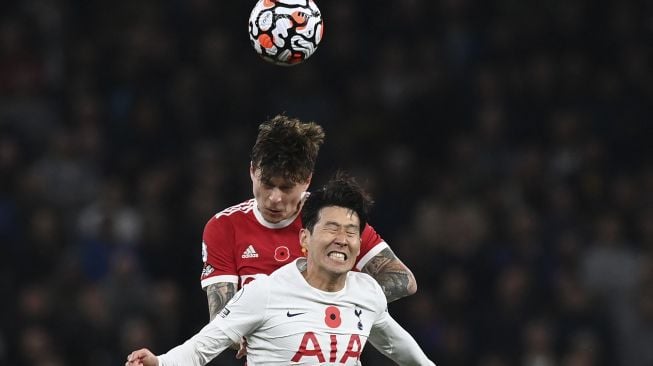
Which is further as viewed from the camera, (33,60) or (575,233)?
(33,60)

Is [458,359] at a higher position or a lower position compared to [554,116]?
lower

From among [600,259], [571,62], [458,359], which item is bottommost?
[458,359]

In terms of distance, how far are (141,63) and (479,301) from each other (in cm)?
383

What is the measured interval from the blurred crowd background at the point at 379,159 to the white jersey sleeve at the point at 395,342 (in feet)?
13.9

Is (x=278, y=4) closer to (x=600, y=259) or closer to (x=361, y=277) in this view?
(x=361, y=277)

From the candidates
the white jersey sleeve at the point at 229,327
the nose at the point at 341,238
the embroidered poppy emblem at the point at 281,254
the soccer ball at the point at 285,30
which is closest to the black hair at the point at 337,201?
the nose at the point at 341,238

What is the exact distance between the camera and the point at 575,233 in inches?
444

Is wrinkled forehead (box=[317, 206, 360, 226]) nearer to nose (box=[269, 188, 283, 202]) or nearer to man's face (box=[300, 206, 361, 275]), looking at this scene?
man's face (box=[300, 206, 361, 275])

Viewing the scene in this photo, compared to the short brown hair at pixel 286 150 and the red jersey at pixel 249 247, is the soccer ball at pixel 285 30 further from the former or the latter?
the red jersey at pixel 249 247

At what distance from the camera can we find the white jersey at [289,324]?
5.56m

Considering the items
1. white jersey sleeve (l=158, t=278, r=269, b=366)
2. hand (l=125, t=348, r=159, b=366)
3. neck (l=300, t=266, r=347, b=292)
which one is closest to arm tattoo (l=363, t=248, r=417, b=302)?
neck (l=300, t=266, r=347, b=292)

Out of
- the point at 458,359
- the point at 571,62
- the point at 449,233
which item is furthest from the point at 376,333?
the point at 571,62

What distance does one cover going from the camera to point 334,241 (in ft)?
18.3

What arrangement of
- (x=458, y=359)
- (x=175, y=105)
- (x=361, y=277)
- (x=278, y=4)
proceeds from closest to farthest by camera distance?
(x=361, y=277) < (x=278, y=4) < (x=458, y=359) < (x=175, y=105)
